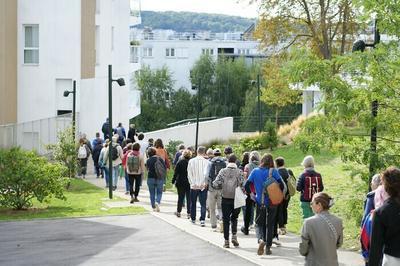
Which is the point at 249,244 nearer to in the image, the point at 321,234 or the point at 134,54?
the point at 321,234

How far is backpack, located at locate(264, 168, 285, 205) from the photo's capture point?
48.4ft

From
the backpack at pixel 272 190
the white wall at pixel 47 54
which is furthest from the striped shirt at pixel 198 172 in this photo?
the white wall at pixel 47 54

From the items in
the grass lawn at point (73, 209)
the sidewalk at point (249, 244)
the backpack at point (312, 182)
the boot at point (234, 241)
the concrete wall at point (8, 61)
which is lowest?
the grass lawn at point (73, 209)

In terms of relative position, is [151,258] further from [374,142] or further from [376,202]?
[376,202]

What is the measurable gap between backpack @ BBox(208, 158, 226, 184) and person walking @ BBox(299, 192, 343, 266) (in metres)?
7.14

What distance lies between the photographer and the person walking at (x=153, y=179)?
68.6ft

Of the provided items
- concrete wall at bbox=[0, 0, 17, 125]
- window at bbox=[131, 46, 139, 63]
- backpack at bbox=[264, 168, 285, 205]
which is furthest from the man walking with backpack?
window at bbox=[131, 46, 139, 63]

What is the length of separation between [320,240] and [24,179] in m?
12.7

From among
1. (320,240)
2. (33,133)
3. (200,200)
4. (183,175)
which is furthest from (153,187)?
(33,133)

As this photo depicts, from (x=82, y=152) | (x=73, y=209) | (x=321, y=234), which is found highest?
(x=321, y=234)

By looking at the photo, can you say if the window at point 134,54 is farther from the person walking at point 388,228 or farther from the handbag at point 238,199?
the person walking at point 388,228

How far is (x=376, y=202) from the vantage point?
10500 mm

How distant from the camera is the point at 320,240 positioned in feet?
33.9

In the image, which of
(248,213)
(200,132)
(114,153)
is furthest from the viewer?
(200,132)
